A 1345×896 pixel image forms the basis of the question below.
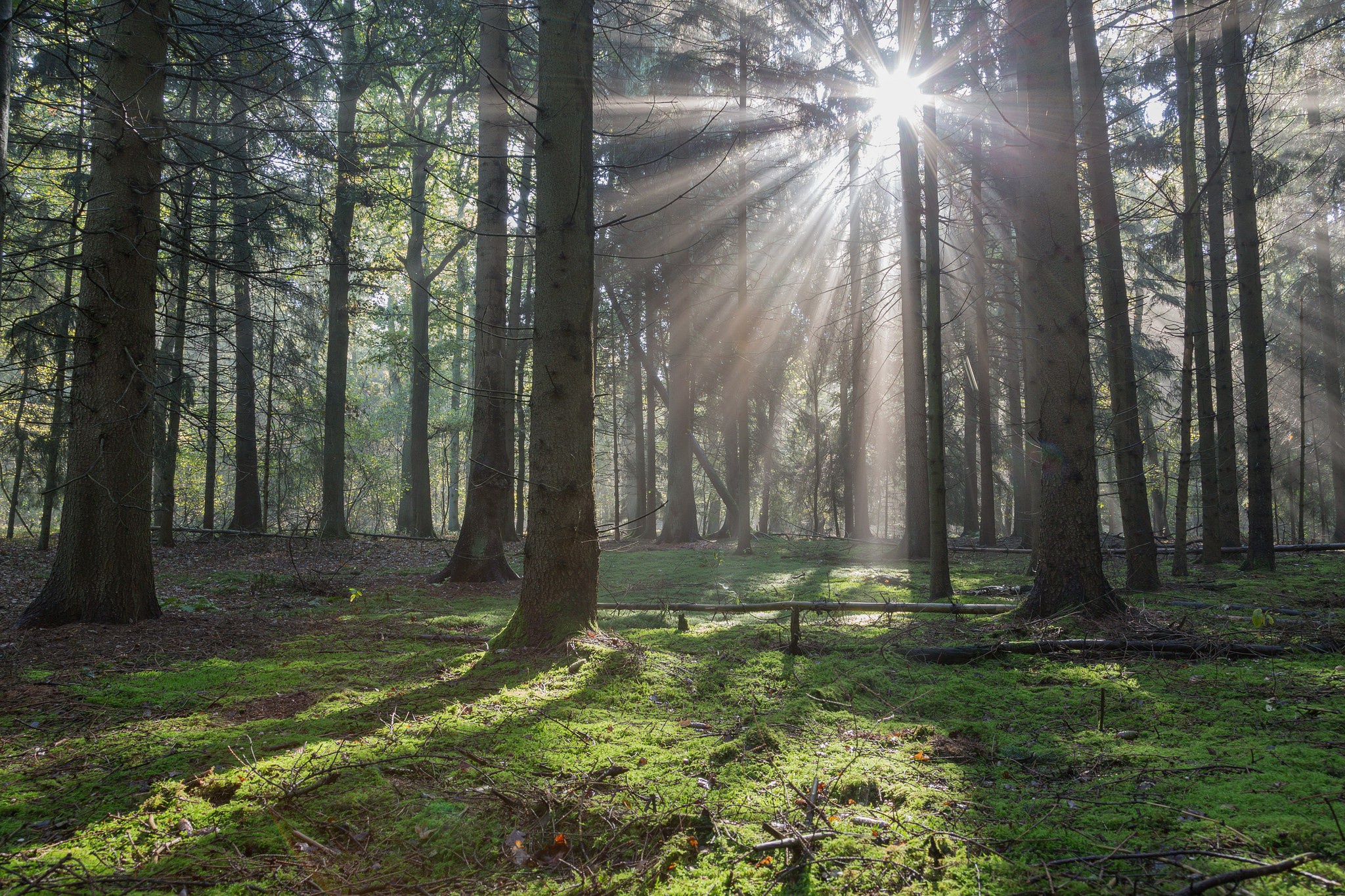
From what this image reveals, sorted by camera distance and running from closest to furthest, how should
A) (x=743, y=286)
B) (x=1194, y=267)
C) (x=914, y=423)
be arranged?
(x=1194, y=267)
(x=914, y=423)
(x=743, y=286)

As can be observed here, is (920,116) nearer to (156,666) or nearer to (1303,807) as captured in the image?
(1303,807)

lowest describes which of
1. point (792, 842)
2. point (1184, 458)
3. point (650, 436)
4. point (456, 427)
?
point (792, 842)

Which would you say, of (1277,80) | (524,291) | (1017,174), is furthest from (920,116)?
(524,291)

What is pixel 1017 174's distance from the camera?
290 inches

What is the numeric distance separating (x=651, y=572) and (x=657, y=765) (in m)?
9.49

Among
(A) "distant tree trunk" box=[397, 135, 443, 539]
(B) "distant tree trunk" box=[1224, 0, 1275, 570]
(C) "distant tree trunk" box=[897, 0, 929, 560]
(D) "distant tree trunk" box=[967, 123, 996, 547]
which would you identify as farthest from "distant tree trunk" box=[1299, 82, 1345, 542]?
(A) "distant tree trunk" box=[397, 135, 443, 539]

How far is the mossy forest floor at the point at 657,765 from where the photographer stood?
215 cm

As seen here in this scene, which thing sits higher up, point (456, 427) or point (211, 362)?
point (211, 362)

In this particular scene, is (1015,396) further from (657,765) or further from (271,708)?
(271,708)

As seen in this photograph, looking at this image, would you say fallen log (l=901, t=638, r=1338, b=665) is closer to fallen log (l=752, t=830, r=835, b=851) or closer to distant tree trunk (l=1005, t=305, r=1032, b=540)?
fallen log (l=752, t=830, r=835, b=851)

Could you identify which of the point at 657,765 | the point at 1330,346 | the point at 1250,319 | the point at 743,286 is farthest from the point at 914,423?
the point at 1330,346

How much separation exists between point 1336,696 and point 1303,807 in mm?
2030

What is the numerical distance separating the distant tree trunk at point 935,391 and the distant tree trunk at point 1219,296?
5.15 metres

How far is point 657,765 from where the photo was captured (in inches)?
118
